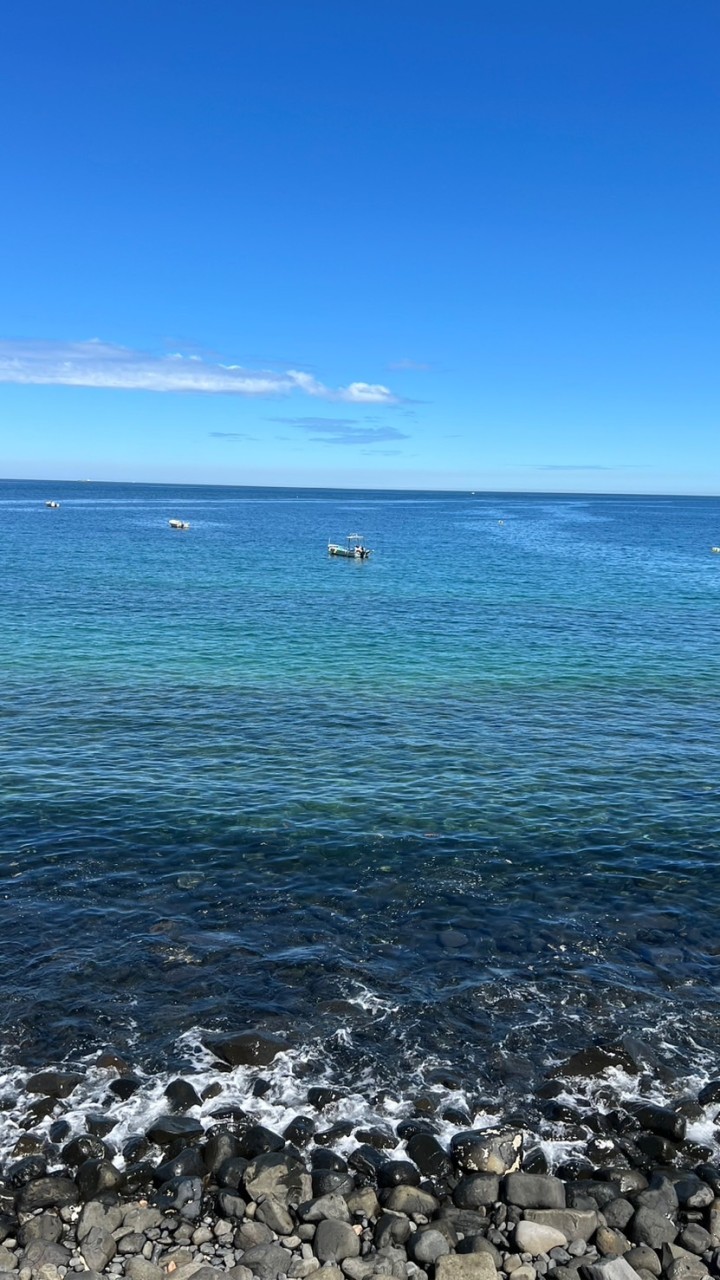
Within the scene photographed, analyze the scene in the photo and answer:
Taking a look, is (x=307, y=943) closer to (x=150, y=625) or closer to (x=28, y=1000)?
(x=28, y=1000)

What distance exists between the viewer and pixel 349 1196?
627 inches

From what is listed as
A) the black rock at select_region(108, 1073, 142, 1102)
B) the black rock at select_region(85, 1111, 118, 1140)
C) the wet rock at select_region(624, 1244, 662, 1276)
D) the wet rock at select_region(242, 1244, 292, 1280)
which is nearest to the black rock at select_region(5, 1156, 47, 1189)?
the black rock at select_region(85, 1111, 118, 1140)

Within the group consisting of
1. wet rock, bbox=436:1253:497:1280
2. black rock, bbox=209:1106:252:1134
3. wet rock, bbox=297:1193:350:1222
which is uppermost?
wet rock, bbox=436:1253:497:1280

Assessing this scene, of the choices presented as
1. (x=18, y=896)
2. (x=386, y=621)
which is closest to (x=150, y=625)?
(x=386, y=621)

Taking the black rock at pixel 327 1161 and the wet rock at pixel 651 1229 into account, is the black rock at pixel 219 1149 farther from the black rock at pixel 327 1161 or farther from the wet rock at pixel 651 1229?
the wet rock at pixel 651 1229

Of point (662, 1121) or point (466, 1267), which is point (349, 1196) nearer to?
point (466, 1267)

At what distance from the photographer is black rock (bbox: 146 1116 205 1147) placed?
57.0 feet

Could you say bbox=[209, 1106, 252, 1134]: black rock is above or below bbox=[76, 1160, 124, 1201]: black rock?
below

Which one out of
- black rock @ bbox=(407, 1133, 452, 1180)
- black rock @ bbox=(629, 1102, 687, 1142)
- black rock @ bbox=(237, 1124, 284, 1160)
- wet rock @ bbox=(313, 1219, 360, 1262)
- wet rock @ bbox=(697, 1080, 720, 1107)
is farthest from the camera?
wet rock @ bbox=(697, 1080, 720, 1107)

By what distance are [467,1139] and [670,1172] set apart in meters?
3.82

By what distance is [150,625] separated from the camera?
7006 cm

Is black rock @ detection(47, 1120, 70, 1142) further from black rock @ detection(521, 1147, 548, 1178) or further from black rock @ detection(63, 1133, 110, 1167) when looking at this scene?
black rock @ detection(521, 1147, 548, 1178)

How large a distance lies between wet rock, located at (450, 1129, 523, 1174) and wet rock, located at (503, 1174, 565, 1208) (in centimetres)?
64

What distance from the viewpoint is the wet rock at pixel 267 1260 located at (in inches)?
566
